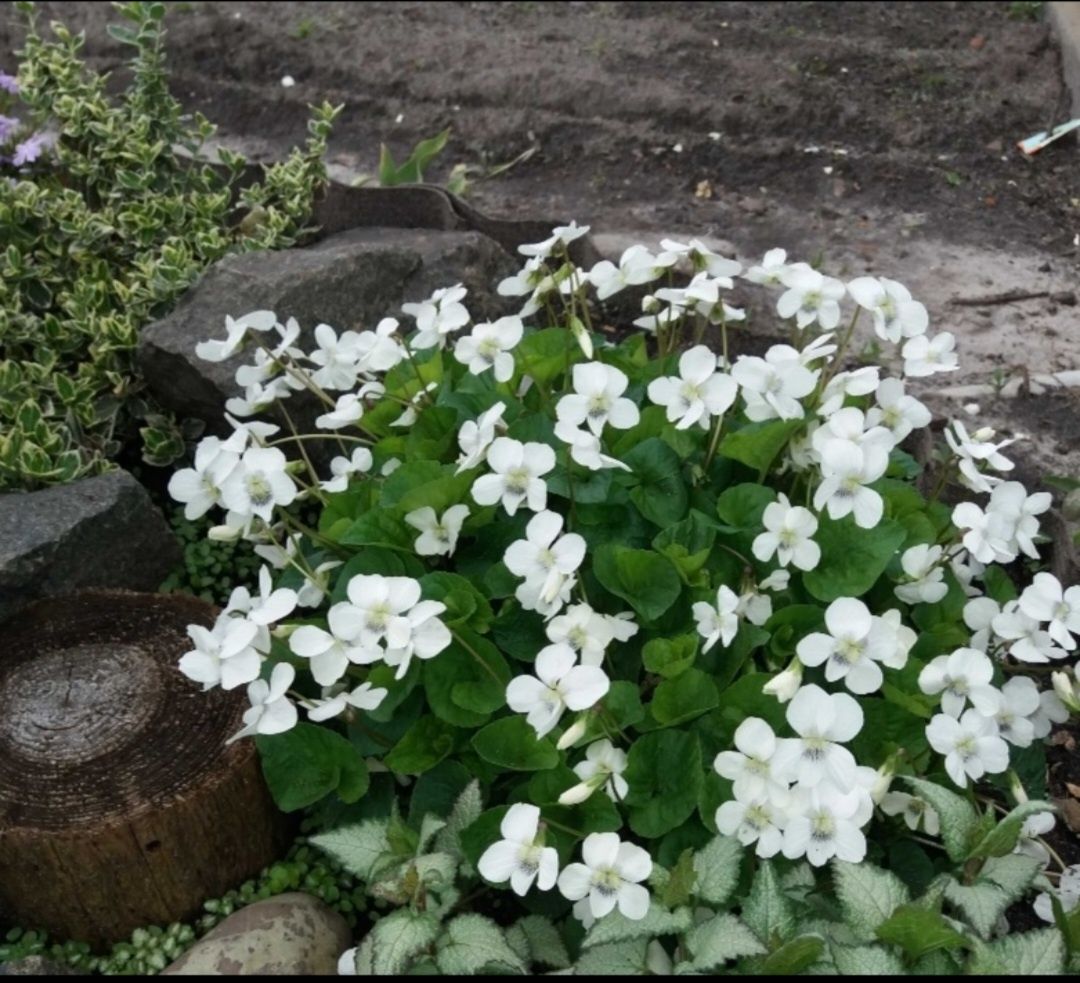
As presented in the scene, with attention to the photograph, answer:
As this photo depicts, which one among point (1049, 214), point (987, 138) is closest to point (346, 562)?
point (1049, 214)

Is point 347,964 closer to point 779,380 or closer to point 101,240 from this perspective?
point 779,380

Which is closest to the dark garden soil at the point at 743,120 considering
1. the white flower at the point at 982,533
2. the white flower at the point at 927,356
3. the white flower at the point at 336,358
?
the white flower at the point at 927,356

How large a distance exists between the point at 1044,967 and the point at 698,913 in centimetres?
46

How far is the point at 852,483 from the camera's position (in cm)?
189

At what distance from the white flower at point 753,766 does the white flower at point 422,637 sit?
0.44 metres

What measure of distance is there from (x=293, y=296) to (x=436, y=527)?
3.67 ft

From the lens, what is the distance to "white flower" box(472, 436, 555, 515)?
6.21 feet

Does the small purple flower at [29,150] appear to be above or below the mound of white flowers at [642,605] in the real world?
below

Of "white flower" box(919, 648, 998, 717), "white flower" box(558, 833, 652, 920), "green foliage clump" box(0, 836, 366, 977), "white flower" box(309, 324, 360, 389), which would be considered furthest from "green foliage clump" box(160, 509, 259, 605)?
"white flower" box(919, 648, 998, 717)

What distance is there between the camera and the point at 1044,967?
1.59 m

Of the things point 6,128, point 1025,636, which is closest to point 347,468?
point 1025,636

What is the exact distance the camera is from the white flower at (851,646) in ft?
5.91

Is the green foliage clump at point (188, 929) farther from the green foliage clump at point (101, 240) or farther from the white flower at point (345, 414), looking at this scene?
the green foliage clump at point (101, 240)

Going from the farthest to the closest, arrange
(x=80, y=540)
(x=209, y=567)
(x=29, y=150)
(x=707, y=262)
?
1. (x=29, y=150)
2. (x=209, y=567)
3. (x=80, y=540)
4. (x=707, y=262)
